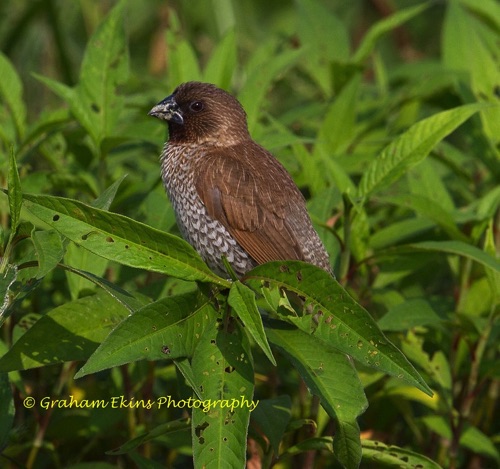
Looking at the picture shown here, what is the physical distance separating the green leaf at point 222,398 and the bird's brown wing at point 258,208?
113cm

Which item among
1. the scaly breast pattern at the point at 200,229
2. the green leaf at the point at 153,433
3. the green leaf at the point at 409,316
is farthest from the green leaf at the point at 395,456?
the scaly breast pattern at the point at 200,229

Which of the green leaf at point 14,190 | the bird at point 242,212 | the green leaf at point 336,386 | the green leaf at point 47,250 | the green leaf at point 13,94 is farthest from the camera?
the green leaf at point 13,94

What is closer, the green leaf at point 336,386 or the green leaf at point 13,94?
the green leaf at point 336,386

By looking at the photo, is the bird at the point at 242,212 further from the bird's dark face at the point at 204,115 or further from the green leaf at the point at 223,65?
the green leaf at the point at 223,65

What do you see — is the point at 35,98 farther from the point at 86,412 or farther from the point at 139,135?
the point at 86,412

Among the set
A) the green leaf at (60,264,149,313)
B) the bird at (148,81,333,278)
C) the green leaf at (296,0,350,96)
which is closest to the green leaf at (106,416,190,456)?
the green leaf at (60,264,149,313)

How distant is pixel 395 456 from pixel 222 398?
32.4 inches

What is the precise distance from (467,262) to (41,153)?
1.94m

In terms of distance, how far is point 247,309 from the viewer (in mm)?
2738

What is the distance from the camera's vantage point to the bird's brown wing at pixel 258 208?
13.2 ft

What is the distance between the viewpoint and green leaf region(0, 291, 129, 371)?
297 cm

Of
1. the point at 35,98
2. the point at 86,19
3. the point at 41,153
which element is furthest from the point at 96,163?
the point at 86,19

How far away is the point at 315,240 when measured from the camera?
3984mm

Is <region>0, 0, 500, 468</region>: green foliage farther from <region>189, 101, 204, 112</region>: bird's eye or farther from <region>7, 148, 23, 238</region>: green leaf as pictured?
<region>189, 101, 204, 112</region>: bird's eye
